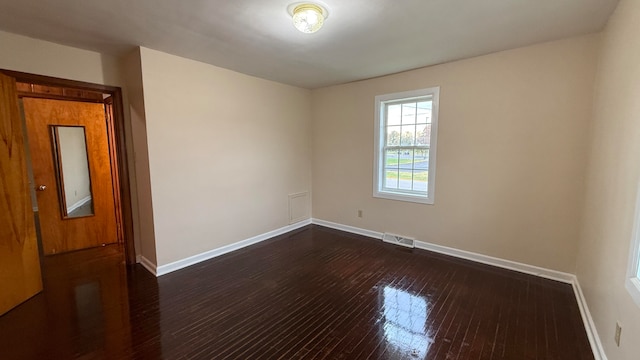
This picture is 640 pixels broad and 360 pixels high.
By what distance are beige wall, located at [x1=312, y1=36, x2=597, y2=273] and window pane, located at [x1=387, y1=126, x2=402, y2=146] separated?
284mm

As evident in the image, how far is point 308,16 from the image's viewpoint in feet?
6.75

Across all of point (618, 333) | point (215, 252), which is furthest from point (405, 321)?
point (215, 252)

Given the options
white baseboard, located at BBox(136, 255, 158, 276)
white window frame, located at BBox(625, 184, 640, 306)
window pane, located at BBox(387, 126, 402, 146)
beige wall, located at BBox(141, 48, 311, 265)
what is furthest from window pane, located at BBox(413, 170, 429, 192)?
white baseboard, located at BBox(136, 255, 158, 276)

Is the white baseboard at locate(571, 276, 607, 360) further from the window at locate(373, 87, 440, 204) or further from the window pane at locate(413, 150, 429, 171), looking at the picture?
the window pane at locate(413, 150, 429, 171)

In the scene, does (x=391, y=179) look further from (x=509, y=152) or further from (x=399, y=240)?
(x=509, y=152)

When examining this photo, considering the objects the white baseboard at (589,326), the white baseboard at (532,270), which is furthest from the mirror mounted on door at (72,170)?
Result: the white baseboard at (589,326)

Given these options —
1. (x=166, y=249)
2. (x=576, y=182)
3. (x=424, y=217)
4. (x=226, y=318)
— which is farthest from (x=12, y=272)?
(x=576, y=182)

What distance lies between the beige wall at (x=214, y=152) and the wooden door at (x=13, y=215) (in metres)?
1.10

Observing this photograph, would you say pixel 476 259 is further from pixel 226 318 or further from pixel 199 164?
pixel 199 164

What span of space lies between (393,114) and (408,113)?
0.25 meters

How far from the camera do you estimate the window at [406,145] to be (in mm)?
3805

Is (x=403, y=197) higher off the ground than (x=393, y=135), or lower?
lower

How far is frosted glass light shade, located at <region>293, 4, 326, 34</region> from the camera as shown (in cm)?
204

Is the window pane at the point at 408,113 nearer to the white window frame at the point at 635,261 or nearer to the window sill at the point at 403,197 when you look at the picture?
the window sill at the point at 403,197
